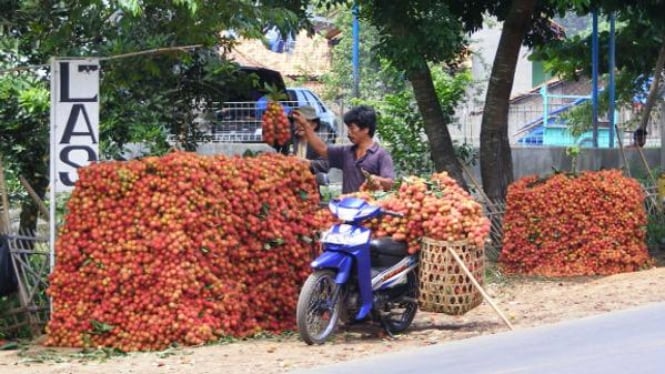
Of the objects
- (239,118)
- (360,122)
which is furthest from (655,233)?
(360,122)

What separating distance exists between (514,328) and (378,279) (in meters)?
1.24

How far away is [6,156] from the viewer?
11555 mm

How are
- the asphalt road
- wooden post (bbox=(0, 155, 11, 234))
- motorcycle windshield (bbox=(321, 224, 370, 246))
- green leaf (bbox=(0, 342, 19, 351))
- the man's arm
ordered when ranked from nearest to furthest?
the asphalt road, motorcycle windshield (bbox=(321, 224, 370, 246)), green leaf (bbox=(0, 342, 19, 351)), wooden post (bbox=(0, 155, 11, 234)), the man's arm

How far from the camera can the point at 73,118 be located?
31.3 ft

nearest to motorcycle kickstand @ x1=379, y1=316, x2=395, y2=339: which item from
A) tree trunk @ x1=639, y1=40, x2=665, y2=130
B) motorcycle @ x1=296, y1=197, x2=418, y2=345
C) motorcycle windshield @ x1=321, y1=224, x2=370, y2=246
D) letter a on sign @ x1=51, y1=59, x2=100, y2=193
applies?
motorcycle @ x1=296, y1=197, x2=418, y2=345

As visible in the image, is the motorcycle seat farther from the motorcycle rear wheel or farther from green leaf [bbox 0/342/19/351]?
green leaf [bbox 0/342/19/351]

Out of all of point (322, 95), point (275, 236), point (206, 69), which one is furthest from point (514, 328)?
point (322, 95)

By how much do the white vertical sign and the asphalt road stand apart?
107 inches

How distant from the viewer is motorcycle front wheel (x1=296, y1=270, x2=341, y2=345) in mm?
8750

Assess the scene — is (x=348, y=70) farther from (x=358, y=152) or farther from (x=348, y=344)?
(x=348, y=344)

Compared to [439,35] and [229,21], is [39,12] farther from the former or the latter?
[439,35]

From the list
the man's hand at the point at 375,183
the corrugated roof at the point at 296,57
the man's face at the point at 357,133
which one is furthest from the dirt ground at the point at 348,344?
the corrugated roof at the point at 296,57

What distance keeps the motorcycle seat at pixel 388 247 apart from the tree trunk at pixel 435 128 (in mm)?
5877

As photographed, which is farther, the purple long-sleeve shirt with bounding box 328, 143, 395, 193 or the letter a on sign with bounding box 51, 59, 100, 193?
the purple long-sleeve shirt with bounding box 328, 143, 395, 193
